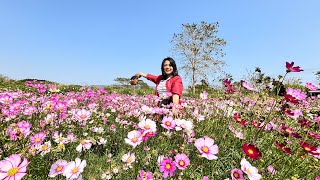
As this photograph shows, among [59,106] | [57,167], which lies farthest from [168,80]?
[57,167]

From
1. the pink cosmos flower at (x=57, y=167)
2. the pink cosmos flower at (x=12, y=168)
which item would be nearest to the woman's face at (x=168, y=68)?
the pink cosmos flower at (x=57, y=167)

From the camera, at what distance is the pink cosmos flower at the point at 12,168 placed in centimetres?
146

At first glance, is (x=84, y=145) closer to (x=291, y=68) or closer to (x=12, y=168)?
(x=12, y=168)

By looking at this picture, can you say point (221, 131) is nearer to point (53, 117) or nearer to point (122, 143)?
point (122, 143)

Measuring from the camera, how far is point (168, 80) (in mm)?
5230

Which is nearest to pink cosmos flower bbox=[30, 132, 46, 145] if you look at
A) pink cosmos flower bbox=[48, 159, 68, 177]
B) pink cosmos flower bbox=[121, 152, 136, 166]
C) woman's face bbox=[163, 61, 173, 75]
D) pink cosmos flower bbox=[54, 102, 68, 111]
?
pink cosmos flower bbox=[48, 159, 68, 177]

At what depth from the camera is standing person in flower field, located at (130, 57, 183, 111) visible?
16.0ft

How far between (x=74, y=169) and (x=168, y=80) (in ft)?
12.4

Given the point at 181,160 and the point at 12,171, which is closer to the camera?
the point at 12,171

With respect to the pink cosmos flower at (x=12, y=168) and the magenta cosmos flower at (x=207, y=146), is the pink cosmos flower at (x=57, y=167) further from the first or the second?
the magenta cosmos flower at (x=207, y=146)

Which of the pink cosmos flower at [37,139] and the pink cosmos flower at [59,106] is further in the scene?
the pink cosmos flower at [59,106]

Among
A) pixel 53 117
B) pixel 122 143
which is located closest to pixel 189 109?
pixel 122 143

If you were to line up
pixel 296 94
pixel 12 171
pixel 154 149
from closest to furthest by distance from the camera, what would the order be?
1. pixel 12 171
2. pixel 296 94
3. pixel 154 149

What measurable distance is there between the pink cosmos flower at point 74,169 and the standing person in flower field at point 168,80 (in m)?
3.17
